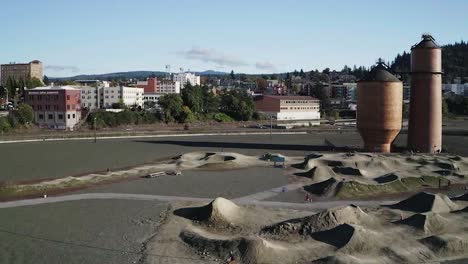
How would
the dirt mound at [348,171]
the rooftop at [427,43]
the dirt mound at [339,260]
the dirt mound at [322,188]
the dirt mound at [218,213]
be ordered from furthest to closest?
the rooftop at [427,43], the dirt mound at [348,171], the dirt mound at [322,188], the dirt mound at [218,213], the dirt mound at [339,260]

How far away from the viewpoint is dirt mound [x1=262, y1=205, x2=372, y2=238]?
2456 centimetres

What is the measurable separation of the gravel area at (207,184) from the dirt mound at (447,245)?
48.4 ft

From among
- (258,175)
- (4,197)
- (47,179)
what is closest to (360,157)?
(258,175)

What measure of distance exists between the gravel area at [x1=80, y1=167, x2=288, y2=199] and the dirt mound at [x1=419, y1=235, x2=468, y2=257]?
48.4ft

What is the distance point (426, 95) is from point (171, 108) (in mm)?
61641

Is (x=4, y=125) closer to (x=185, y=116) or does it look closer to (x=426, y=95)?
(x=185, y=116)


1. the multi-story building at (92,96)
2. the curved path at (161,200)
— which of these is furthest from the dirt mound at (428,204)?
the multi-story building at (92,96)

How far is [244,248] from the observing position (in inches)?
862

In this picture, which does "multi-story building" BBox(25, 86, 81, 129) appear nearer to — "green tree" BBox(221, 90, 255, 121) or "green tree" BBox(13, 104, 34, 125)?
"green tree" BBox(13, 104, 34, 125)

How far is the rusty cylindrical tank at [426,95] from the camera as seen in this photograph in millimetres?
58906

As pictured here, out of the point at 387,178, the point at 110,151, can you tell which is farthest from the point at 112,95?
the point at 387,178

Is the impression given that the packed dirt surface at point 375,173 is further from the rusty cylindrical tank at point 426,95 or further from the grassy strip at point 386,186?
the rusty cylindrical tank at point 426,95

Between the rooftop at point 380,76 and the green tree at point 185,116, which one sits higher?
the rooftop at point 380,76

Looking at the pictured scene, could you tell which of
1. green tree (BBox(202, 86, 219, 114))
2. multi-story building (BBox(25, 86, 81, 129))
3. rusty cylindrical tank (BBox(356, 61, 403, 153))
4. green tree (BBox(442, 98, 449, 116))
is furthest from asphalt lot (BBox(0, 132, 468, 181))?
green tree (BBox(442, 98, 449, 116))
